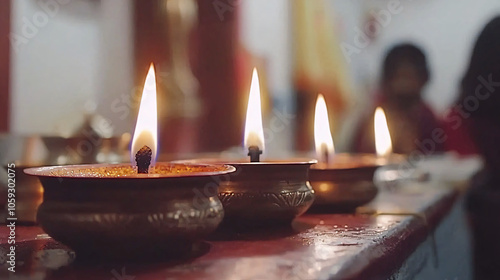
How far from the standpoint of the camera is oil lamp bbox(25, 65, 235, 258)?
0.53 metres

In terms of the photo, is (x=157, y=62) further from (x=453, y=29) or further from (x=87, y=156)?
(x=453, y=29)

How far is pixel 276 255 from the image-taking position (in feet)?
1.94

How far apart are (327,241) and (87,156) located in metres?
0.46

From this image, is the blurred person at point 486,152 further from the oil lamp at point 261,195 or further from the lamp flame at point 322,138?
the oil lamp at point 261,195

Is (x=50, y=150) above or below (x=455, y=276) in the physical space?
above

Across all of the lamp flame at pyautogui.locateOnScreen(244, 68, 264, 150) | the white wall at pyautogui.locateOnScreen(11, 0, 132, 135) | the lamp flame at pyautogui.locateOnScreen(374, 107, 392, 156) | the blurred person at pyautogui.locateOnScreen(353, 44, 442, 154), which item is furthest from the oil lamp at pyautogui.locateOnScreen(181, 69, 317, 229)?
the blurred person at pyautogui.locateOnScreen(353, 44, 442, 154)

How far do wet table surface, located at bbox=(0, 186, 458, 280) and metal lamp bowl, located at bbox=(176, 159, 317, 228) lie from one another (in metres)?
0.02

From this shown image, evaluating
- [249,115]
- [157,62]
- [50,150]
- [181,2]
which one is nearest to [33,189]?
[50,150]

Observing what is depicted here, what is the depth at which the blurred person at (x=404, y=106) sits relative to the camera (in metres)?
2.65

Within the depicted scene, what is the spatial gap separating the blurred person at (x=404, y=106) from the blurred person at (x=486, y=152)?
1.46 ft

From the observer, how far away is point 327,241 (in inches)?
26.9

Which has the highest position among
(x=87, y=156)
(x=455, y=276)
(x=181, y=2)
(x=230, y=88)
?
(x=181, y=2)

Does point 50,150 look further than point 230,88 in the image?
No

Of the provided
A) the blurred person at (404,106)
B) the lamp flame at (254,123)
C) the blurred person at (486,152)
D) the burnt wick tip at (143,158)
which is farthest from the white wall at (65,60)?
the blurred person at (404,106)
